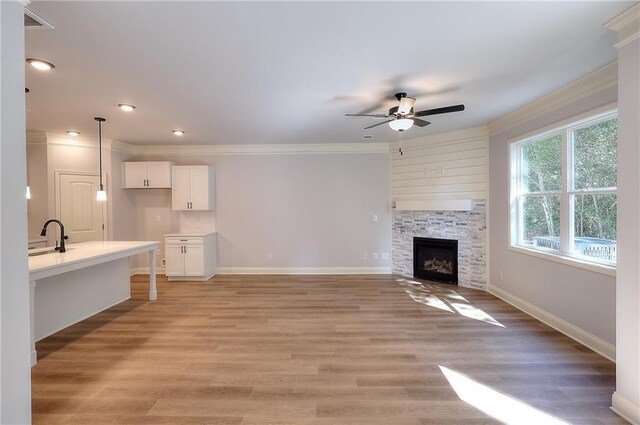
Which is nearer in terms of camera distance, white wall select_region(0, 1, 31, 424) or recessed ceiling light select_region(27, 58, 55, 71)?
white wall select_region(0, 1, 31, 424)

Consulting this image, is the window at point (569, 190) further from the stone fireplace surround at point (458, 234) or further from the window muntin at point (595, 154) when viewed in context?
the stone fireplace surround at point (458, 234)

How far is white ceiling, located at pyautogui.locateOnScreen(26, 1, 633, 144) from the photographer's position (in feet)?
6.40

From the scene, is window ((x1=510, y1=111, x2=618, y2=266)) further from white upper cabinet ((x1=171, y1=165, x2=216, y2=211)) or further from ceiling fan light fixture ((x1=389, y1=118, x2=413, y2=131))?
white upper cabinet ((x1=171, y1=165, x2=216, y2=211))

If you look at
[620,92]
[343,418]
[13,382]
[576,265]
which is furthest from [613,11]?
[13,382]

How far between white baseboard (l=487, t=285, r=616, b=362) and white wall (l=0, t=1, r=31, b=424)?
4393 mm

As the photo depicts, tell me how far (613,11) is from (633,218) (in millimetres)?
1394

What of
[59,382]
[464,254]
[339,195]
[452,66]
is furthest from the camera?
[339,195]

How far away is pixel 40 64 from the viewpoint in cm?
255

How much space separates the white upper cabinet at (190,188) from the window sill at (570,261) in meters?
5.46

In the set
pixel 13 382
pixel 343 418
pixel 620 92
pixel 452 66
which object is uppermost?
pixel 452 66

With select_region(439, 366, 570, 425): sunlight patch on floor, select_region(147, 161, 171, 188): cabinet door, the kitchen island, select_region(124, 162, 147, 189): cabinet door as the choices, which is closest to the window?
select_region(439, 366, 570, 425): sunlight patch on floor

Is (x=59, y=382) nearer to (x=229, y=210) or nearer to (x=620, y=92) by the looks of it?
(x=229, y=210)

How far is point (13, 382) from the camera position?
1.43 meters

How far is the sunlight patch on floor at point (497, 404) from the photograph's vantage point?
2.01m
